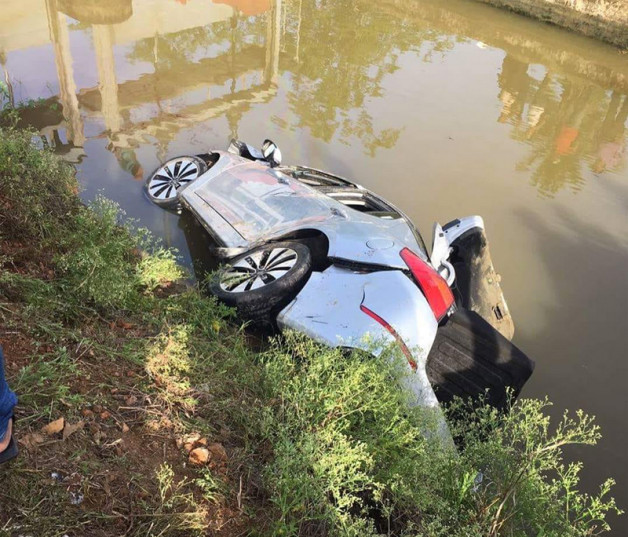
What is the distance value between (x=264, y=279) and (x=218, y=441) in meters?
1.57

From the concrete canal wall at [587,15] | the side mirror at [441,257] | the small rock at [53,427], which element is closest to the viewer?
the small rock at [53,427]

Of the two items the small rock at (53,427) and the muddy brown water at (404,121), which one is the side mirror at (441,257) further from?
the small rock at (53,427)

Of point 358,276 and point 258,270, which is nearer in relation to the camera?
point 358,276

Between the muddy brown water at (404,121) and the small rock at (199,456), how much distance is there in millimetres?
2857

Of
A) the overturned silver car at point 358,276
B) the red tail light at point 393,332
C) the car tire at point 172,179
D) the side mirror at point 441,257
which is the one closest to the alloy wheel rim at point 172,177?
the car tire at point 172,179

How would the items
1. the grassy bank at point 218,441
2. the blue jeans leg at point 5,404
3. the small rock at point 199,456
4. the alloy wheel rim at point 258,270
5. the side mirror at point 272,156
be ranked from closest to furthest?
the blue jeans leg at point 5,404
the grassy bank at point 218,441
the small rock at point 199,456
the alloy wheel rim at point 258,270
the side mirror at point 272,156

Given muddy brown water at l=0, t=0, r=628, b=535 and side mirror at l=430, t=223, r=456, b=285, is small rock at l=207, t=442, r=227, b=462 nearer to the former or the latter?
side mirror at l=430, t=223, r=456, b=285

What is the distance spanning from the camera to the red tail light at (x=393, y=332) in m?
3.24

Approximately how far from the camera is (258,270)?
4.19 m

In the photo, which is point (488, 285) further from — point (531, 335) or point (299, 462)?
point (299, 462)

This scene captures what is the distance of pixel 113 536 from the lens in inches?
83.0

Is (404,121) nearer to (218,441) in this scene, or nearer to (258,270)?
(258,270)

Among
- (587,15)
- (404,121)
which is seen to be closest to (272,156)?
(404,121)

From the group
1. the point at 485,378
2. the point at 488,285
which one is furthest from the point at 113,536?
the point at 488,285
